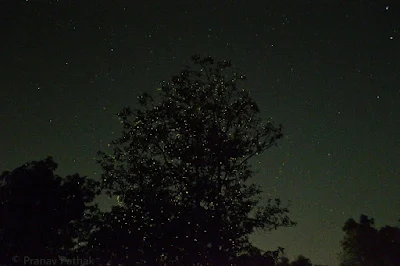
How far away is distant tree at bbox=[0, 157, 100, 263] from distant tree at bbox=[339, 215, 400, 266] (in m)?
63.4

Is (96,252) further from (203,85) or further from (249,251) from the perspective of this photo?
(203,85)

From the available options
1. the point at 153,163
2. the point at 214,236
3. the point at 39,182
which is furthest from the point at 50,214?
the point at 214,236

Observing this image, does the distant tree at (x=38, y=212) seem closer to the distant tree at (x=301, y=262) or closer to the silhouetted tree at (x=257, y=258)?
the silhouetted tree at (x=257, y=258)

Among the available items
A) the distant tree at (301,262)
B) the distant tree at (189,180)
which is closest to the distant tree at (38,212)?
the distant tree at (189,180)

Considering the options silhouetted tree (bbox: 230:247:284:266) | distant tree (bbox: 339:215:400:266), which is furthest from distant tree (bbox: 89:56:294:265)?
distant tree (bbox: 339:215:400:266)

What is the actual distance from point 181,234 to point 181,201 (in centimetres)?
186

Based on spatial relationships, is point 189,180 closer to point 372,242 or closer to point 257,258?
point 257,258

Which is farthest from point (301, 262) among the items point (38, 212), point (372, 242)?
point (38, 212)

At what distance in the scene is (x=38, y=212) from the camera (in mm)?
35969

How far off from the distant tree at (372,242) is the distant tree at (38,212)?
63392 mm

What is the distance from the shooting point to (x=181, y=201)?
25328 mm

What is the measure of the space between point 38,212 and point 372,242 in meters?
Result: 67.7

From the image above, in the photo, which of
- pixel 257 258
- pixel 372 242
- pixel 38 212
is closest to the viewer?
pixel 257 258

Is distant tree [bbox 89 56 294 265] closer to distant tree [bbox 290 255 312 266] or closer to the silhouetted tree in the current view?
the silhouetted tree
